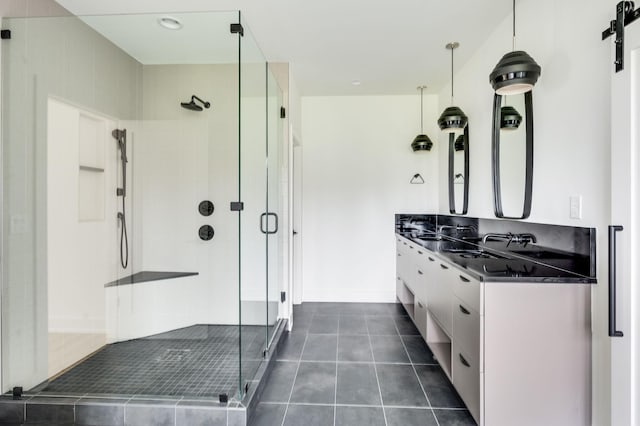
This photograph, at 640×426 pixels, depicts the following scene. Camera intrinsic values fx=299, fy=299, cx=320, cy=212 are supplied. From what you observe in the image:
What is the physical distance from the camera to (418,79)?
357cm

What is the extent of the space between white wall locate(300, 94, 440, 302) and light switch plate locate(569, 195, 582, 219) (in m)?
2.37

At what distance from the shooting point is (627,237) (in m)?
1.35

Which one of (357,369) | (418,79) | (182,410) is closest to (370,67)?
(418,79)

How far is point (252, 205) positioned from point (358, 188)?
1994 mm

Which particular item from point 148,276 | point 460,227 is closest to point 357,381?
point 460,227

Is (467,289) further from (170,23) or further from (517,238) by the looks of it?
(170,23)

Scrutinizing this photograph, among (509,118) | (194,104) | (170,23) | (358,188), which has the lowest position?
(358,188)

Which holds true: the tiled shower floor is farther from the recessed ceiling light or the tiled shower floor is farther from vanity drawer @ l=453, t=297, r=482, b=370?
the recessed ceiling light

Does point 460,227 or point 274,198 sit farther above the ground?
point 274,198

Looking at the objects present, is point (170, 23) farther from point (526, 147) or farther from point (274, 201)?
point (526, 147)

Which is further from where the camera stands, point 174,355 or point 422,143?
point 422,143

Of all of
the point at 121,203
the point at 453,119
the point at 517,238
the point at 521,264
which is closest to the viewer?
the point at 521,264

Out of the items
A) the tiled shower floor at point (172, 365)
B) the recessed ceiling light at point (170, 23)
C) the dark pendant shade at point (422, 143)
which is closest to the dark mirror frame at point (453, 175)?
the dark pendant shade at point (422, 143)

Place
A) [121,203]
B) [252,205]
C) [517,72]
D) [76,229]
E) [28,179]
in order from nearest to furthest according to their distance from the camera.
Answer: [517,72], [28,179], [76,229], [252,205], [121,203]
